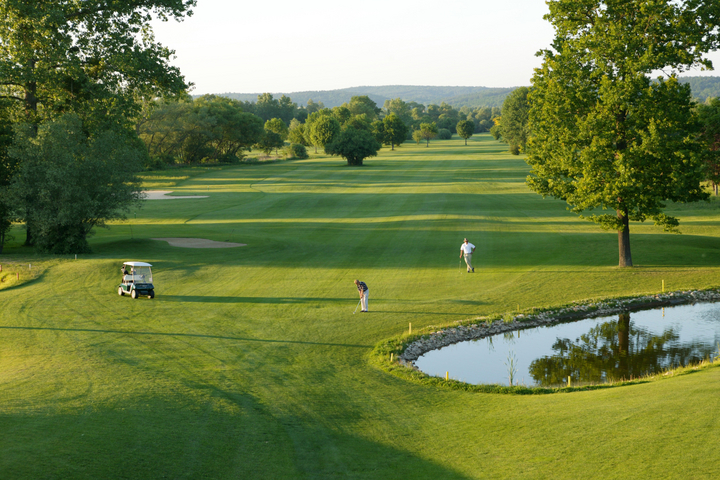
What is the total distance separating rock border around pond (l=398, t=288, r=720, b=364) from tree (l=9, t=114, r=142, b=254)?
78.5ft

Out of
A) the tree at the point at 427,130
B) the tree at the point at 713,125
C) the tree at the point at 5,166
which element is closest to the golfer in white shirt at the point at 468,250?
the tree at the point at 5,166

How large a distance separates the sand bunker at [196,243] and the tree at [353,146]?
6974 centimetres

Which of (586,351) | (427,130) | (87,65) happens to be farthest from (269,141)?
(586,351)

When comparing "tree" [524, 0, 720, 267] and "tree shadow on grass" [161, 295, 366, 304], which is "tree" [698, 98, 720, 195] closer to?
"tree" [524, 0, 720, 267]

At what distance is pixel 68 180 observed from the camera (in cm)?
3403

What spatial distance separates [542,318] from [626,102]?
10.9 metres

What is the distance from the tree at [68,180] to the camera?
1339 inches

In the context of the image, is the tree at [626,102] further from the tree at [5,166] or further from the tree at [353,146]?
the tree at [353,146]

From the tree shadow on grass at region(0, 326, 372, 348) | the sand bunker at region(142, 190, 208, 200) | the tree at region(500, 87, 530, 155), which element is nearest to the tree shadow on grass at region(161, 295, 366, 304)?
the tree shadow on grass at region(0, 326, 372, 348)

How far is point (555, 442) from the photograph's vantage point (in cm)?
1159

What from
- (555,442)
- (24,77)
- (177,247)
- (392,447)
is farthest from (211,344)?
(24,77)

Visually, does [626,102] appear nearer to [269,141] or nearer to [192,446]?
[192,446]

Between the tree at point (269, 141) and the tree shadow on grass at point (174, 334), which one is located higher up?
the tree at point (269, 141)

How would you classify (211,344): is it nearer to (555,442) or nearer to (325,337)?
(325,337)
